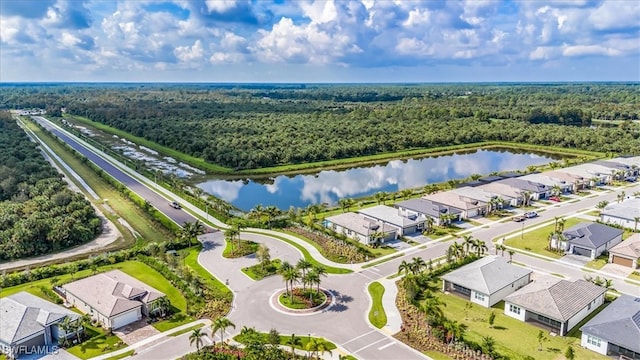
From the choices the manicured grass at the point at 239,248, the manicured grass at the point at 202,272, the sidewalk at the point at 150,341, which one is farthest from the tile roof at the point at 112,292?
the manicured grass at the point at 239,248

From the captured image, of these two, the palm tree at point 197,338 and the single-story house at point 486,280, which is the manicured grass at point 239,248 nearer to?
the palm tree at point 197,338

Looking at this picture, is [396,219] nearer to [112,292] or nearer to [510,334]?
[510,334]

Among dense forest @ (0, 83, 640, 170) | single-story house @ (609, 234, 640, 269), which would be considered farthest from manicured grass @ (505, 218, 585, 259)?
dense forest @ (0, 83, 640, 170)

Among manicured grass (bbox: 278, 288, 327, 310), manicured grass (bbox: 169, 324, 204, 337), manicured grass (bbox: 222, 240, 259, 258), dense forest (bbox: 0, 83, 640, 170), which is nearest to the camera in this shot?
manicured grass (bbox: 169, 324, 204, 337)

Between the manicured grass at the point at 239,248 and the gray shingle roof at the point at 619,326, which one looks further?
the manicured grass at the point at 239,248

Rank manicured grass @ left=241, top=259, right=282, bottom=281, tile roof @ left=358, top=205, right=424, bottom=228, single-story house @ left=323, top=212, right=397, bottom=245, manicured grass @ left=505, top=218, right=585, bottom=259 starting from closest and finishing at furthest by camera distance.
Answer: manicured grass @ left=241, top=259, right=282, bottom=281, manicured grass @ left=505, top=218, right=585, bottom=259, single-story house @ left=323, top=212, right=397, bottom=245, tile roof @ left=358, top=205, right=424, bottom=228

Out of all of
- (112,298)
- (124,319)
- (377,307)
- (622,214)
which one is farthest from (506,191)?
(112,298)

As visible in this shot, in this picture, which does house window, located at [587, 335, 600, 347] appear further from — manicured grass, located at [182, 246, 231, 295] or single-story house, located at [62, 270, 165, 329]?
single-story house, located at [62, 270, 165, 329]
